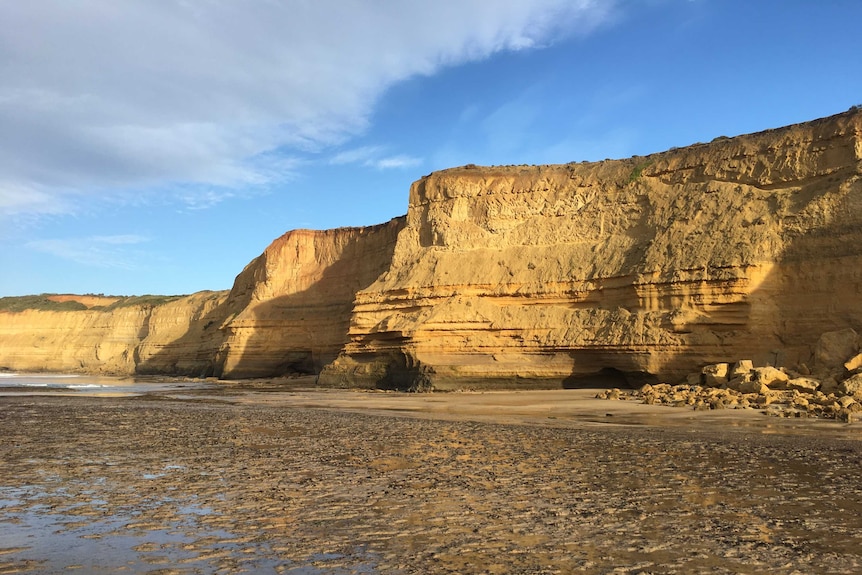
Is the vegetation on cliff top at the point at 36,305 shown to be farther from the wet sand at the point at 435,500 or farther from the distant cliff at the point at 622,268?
the wet sand at the point at 435,500

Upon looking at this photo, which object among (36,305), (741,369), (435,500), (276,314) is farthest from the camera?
(36,305)

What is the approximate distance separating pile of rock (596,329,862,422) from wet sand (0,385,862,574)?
8.32ft

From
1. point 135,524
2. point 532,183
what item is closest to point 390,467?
point 135,524

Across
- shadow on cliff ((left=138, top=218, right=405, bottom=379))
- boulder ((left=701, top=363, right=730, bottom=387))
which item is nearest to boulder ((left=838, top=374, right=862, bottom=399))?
boulder ((left=701, top=363, right=730, bottom=387))

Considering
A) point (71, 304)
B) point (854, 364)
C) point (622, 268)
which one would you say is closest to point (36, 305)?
point (71, 304)

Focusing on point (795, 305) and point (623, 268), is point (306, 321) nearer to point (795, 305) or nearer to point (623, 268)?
point (623, 268)

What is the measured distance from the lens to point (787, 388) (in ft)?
57.6

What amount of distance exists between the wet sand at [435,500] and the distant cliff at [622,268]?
1174 centimetres

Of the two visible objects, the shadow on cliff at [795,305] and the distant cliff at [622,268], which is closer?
the shadow on cliff at [795,305]

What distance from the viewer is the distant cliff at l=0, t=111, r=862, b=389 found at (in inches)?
897

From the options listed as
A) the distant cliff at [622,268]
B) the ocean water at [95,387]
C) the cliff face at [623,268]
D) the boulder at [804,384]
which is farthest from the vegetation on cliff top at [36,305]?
the boulder at [804,384]

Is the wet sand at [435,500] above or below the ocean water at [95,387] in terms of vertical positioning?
above

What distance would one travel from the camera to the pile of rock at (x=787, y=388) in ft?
47.1

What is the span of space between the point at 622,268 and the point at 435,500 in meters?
22.5
